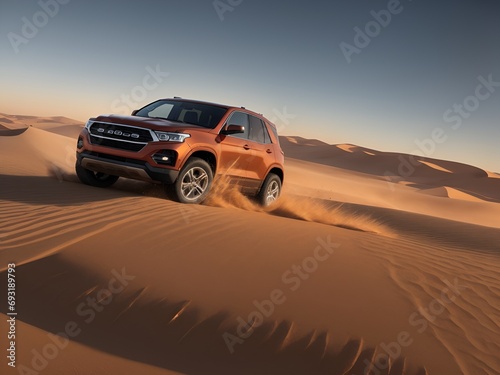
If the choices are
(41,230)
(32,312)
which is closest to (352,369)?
(32,312)

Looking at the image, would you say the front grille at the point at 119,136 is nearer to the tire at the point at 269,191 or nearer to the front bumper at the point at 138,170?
the front bumper at the point at 138,170

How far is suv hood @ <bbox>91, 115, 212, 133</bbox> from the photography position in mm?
6680

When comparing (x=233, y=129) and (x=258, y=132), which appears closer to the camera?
(x=233, y=129)

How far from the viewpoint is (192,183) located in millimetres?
7137

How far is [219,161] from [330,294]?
395cm

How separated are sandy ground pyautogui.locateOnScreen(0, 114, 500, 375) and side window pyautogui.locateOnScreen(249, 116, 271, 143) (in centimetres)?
221

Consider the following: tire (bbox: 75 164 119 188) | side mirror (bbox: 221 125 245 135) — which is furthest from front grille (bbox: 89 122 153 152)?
side mirror (bbox: 221 125 245 135)

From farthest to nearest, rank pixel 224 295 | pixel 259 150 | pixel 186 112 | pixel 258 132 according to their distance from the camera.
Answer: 1. pixel 258 132
2. pixel 259 150
3. pixel 186 112
4. pixel 224 295

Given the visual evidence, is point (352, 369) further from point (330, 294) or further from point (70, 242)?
point (70, 242)

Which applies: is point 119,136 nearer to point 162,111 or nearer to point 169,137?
point 169,137

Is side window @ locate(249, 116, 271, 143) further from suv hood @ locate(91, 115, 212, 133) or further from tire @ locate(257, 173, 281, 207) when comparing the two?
suv hood @ locate(91, 115, 212, 133)

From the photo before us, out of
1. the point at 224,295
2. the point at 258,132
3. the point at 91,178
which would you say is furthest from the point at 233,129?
the point at 224,295

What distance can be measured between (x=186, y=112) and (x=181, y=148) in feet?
4.73

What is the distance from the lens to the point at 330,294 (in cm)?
400
